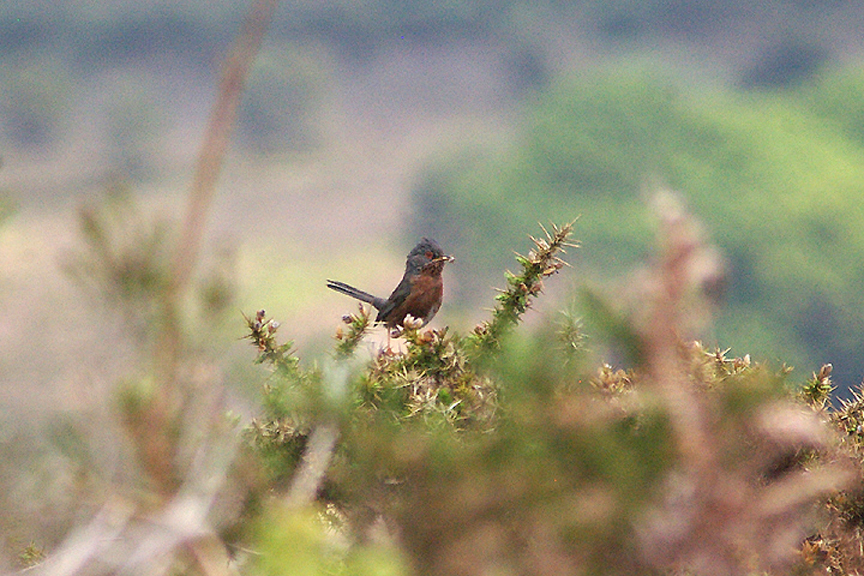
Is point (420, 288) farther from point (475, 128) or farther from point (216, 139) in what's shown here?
point (475, 128)

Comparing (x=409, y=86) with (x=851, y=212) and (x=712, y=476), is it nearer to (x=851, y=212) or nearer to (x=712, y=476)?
(x=851, y=212)

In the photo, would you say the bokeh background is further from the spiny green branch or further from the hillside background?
the spiny green branch

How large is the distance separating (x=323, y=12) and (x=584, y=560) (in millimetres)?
87180

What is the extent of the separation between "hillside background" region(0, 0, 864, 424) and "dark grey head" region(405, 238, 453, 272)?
33.3 meters

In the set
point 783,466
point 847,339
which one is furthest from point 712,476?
point 847,339

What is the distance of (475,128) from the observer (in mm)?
78188

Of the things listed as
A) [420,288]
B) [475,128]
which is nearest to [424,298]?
[420,288]

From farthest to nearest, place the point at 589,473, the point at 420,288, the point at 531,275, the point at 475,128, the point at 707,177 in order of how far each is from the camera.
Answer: the point at 475,128
the point at 707,177
the point at 420,288
the point at 531,275
the point at 589,473

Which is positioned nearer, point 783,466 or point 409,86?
point 783,466

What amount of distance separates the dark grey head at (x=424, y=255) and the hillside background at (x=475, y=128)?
1312 inches

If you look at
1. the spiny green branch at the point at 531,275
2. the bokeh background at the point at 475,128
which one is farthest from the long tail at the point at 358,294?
the bokeh background at the point at 475,128

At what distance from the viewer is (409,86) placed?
272 ft

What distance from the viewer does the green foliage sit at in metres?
53.3

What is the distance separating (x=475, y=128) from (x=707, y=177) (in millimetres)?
21073
